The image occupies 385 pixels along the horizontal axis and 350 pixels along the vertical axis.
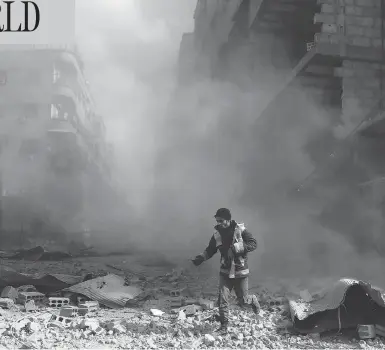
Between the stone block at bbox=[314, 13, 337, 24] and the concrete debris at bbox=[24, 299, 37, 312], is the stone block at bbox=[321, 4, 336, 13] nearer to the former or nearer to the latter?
the stone block at bbox=[314, 13, 337, 24]

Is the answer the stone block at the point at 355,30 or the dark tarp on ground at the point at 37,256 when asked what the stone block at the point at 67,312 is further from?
the stone block at the point at 355,30

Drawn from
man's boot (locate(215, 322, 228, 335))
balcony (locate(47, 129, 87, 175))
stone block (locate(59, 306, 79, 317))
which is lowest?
man's boot (locate(215, 322, 228, 335))

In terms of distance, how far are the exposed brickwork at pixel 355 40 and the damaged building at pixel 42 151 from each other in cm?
1149

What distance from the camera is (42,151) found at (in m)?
23.8

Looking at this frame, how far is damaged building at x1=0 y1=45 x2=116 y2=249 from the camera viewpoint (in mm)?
17375

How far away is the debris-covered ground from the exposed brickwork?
4794 millimetres

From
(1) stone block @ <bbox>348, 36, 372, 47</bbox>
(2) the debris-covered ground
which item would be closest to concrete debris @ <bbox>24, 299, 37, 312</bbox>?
(2) the debris-covered ground

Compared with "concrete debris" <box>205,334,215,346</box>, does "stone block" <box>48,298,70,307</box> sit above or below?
above

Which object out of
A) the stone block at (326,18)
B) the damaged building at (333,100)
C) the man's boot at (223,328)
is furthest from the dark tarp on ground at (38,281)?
the stone block at (326,18)

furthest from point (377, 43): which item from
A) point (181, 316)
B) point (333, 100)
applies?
point (181, 316)

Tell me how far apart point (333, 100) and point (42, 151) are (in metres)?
17.2

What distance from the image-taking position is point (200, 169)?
60.3ft

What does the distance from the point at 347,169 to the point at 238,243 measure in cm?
482

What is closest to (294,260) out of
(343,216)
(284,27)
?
(343,216)
